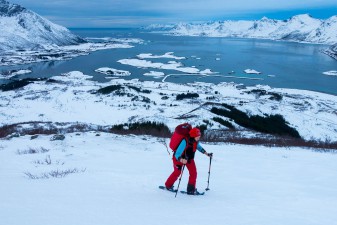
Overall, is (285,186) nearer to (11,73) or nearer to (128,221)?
(128,221)

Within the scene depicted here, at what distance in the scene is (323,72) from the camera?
88875mm

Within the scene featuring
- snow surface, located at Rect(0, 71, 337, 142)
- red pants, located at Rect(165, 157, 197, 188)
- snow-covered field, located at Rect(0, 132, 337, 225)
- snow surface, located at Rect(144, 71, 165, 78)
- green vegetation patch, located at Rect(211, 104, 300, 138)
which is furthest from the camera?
snow surface, located at Rect(144, 71, 165, 78)

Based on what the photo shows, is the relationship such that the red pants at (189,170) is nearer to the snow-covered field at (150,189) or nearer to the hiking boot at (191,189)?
the hiking boot at (191,189)

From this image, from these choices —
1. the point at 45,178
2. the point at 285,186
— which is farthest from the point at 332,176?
the point at 45,178

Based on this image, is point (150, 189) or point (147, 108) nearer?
point (150, 189)

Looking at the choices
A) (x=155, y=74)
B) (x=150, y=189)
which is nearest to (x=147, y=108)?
(x=150, y=189)

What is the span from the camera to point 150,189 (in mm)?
6359

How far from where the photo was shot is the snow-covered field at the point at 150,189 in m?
4.64

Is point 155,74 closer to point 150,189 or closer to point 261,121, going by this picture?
point 261,121

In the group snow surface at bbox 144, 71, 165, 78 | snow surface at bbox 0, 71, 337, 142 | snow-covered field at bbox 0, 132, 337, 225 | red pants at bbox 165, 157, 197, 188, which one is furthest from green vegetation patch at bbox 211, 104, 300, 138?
snow surface at bbox 144, 71, 165, 78

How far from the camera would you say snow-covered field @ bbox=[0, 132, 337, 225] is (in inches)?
183

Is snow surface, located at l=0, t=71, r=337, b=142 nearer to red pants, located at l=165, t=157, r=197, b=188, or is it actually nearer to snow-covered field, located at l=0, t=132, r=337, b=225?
snow-covered field, located at l=0, t=132, r=337, b=225

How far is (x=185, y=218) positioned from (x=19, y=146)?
29.5 ft

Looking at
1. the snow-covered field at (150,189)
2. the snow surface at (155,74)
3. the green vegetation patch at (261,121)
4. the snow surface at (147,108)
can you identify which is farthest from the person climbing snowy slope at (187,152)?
the snow surface at (155,74)
